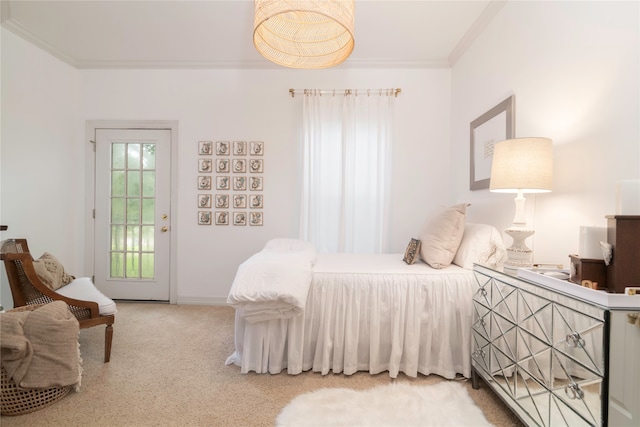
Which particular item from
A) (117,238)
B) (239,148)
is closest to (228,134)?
(239,148)

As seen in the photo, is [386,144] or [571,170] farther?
[386,144]

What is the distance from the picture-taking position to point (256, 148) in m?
3.32

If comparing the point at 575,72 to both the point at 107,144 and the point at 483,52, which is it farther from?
the point at 107,144

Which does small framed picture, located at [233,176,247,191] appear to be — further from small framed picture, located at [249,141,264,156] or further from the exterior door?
the exterior door

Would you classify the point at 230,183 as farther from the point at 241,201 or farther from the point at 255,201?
the point at 255,201

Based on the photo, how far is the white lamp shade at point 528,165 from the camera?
4.99 feet

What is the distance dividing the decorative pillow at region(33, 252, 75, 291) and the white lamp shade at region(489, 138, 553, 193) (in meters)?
3.11

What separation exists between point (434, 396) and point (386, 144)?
2392 millimetres

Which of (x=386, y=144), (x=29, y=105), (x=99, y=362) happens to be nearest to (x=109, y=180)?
(x=29, y=105)

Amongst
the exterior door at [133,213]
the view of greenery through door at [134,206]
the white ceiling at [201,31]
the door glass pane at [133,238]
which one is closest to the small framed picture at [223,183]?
the exterior door at [133,213]

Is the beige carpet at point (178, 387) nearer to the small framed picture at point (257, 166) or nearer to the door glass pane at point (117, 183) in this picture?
the door glass pane at point (117, 183)

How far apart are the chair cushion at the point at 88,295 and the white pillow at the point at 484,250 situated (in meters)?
2.52

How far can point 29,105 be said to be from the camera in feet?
9.37

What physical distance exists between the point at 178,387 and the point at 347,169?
242cm
